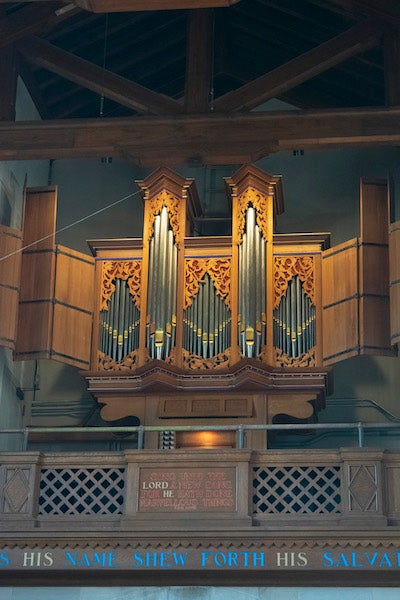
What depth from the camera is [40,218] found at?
68.5 feet

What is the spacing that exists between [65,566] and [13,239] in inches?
200

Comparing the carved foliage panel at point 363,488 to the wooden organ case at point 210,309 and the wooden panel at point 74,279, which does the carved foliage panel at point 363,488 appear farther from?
the wooden panel at point 74,279

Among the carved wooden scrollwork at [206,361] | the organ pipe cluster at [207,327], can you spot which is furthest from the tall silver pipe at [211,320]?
the carved wooden scrollwork at [206,361]

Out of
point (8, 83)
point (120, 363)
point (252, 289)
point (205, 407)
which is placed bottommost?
point (205, 407)

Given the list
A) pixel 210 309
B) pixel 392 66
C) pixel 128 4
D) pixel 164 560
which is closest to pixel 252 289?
pixel 210 309

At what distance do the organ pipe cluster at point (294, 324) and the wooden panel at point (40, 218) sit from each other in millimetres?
3399

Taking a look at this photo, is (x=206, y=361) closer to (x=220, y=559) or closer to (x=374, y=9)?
(x=220, y=559)

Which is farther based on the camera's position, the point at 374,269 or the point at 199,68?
the point at 199,68

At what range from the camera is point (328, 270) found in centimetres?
2050

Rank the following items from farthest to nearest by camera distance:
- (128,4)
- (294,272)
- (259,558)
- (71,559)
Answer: (294,272) < (71,559) < (259,558) < (128,4)

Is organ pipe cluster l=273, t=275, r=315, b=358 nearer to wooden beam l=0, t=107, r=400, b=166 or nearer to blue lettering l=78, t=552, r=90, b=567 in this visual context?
wooden beam l=0, t=107, r=400, b=166

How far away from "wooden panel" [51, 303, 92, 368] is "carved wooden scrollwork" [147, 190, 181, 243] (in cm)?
154

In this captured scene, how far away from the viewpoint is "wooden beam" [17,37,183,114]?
20.6 m

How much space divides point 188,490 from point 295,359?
9.87 ft
